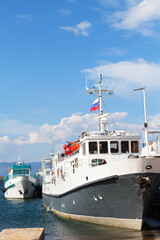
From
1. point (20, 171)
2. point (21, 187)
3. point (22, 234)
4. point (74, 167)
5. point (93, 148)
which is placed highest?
point (93, 148)

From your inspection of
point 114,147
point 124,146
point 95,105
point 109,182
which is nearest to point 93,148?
point 114,147

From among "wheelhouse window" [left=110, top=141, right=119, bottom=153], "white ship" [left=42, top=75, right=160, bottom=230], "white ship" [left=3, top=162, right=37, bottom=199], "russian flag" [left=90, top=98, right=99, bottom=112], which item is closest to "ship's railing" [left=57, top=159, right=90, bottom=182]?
"white ship" [left=42, top=75, right=160, bottom=230]

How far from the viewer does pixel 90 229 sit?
16.1 meters

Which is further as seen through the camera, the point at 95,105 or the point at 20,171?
the point at 20,171

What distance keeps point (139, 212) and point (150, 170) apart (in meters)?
2.18

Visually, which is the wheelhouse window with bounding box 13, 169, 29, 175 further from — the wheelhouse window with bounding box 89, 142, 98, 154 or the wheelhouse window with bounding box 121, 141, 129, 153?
the wheelhouse window with bounding box 121, 141, 129, 153

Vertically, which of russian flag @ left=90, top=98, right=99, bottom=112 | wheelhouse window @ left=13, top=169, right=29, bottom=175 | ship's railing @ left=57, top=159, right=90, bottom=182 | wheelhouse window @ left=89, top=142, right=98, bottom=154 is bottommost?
wheelhouse window @ left=13, top=169, right=29, bottom=175

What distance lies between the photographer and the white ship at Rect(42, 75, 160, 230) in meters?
14.7

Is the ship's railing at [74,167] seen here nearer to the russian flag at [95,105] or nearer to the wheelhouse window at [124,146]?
the wheelhouse window at [124,146]

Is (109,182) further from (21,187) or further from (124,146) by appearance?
(21,187)

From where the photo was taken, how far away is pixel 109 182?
15.4 meters

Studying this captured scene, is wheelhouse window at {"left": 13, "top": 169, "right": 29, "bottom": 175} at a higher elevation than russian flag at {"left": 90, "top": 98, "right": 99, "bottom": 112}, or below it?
below

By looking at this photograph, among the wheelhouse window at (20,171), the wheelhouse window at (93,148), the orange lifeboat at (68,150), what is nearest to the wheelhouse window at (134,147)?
the wheelhouse window at (93,148)

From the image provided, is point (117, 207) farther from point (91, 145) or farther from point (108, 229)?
point (91, 145)
